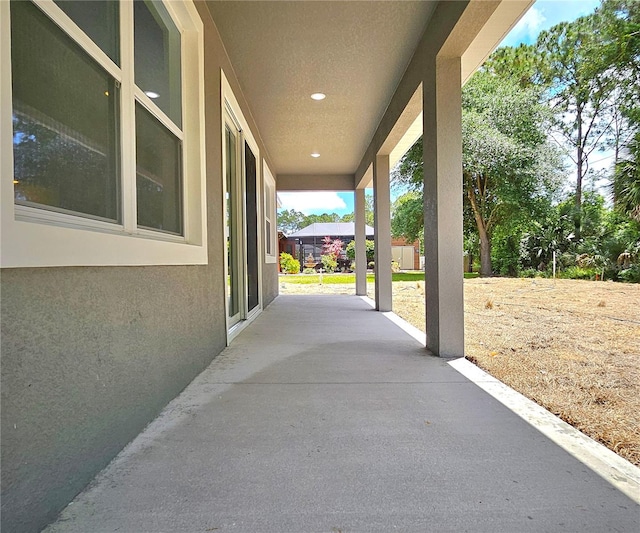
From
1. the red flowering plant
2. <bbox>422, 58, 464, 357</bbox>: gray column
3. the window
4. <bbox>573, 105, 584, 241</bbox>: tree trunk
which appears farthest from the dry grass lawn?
the red flowering plant

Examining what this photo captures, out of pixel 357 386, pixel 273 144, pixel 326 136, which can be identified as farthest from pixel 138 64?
pixel 273 144

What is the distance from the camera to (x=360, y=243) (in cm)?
927

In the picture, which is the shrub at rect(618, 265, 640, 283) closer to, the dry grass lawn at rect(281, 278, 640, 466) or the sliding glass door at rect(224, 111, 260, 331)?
the dry grass lawn at rect(281, 278, 640, 466)

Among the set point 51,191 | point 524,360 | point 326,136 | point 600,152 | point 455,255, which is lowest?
point 524,360

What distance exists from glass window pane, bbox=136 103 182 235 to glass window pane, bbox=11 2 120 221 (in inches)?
10.9

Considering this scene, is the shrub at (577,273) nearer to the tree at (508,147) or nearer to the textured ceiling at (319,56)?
the tree at (508,147)

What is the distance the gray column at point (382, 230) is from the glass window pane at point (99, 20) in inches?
199

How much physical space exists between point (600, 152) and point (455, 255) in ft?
60.1

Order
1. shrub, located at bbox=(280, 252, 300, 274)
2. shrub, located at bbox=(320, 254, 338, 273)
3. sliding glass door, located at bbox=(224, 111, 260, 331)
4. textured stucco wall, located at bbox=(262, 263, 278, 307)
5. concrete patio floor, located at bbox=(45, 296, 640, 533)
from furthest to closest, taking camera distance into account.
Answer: shrub, located at bbox=(320, 254, 338, 273) < shrub, located at bbox=(280, 252, 300, 274) < textured stucco wall, located at bbox=(262, 263, 278, 307) < sliding glass door, located at bbox=(224, 111, 260, 331) < concrete patio floor, located at bbox=(45, 296, 640, 533)

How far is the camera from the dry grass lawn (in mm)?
2324

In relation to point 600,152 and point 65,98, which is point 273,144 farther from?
point 600,152

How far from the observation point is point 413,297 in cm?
970

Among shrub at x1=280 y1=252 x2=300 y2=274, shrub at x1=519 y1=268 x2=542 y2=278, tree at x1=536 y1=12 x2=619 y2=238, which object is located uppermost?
tree at x1=536 y1=12 x2=619 y2=238

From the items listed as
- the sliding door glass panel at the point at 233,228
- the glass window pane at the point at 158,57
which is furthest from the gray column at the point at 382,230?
the glass window pane at the point at 158,57
